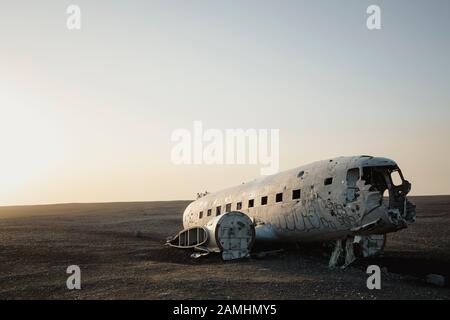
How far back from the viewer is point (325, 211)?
17203 millimetres

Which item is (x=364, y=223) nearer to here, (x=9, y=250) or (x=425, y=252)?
(x=425, y=252)

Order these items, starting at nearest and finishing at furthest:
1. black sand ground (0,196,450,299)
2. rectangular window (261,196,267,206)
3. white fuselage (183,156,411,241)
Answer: black sand ground (0,196,450,299)
white fuselage (183,156,411,241)
rectangular window (261,196,267,206)

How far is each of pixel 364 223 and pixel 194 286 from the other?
7.50 m

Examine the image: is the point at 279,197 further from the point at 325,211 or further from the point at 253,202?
the point at 325,211

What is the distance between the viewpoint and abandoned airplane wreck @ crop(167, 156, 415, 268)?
15.8 metres

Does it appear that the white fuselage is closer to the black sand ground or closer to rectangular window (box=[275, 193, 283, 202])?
rectangular window (box=[275, 193, 283, 202])

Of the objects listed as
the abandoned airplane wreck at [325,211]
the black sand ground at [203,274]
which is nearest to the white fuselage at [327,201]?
the abandoned airplane wreck at [325,211]

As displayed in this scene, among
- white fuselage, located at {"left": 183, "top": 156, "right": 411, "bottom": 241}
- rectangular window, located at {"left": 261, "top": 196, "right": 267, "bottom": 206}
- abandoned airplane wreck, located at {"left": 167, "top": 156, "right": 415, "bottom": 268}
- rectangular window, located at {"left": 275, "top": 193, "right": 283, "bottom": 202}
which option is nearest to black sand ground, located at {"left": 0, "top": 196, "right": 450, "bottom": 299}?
abandoned airplane wreck, located at {"left": 167, "top": 156, "right": 415, "bottom": 268}

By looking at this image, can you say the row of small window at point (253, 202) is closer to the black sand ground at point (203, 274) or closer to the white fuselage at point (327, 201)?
the white fuselage at point (327, 201)

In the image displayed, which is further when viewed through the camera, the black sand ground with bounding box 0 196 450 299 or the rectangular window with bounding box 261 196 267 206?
the rectangular window with bounding box 261 196 267 206

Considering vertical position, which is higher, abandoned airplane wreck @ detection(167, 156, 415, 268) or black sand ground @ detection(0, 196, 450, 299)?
abandoned airplane wreck @ detection(167, 156, 415, 268)

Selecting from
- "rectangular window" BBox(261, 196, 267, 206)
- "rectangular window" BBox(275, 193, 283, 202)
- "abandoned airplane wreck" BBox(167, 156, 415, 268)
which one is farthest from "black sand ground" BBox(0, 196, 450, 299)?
"rectangular window" BBox(261, 196, 267, 206)

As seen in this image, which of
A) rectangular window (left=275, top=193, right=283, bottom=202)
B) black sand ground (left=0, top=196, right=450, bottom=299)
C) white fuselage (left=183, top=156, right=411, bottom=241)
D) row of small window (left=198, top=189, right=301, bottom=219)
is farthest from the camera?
rectangular window (left=275, top=193, right=283, bottom=202)
